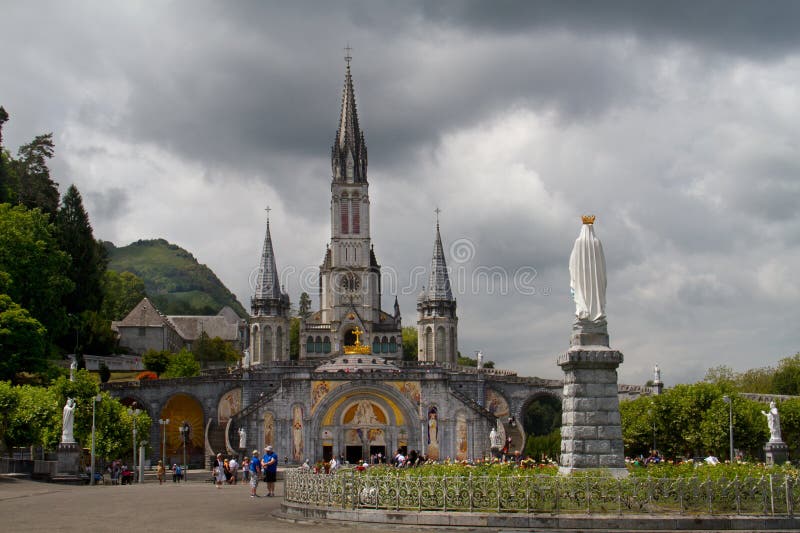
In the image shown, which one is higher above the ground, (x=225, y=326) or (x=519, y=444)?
(x=225, y=326)

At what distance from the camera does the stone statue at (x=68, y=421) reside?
37062 mm

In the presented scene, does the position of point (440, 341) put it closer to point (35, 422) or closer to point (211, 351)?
point (211, 351)

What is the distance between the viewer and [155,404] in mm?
66625

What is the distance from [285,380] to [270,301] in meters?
22.6

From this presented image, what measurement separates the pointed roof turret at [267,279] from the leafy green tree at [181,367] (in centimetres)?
852

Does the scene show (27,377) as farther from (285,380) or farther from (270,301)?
(270,301)

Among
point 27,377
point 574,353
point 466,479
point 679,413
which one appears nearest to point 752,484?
point 574,353

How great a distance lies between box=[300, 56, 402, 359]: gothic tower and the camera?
9244 cm

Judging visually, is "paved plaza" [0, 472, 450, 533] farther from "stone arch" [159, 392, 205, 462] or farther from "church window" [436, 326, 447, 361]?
"church window" [436, 326, 447, 361]

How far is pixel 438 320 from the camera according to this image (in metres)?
87.2

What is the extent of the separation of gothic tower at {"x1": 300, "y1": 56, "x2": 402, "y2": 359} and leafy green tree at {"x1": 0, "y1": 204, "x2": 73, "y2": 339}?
129 feet

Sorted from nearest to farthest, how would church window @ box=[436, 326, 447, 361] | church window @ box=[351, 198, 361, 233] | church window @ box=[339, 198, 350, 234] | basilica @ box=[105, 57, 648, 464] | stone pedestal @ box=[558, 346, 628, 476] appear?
1. stone pedestal @ box=[558, 346, 628, 476]
2. basilica @ box=[105, 57, 648, 464]
3. church window @ box=[436, 326, 447, 361]
4. church window @ box=[351, 198, 361, 233]
5. church window @ box=[339, 198, 350, 234]

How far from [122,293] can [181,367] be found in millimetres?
46676

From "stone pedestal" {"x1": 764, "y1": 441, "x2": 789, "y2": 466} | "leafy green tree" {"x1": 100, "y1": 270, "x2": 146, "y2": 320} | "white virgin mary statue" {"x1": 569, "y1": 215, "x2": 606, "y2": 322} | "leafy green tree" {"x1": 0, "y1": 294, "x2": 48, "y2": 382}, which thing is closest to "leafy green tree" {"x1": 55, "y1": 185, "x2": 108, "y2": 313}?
"leafy green tree" {"x1": 0, "y1": 294, "x2": 48, "y2": 382}
